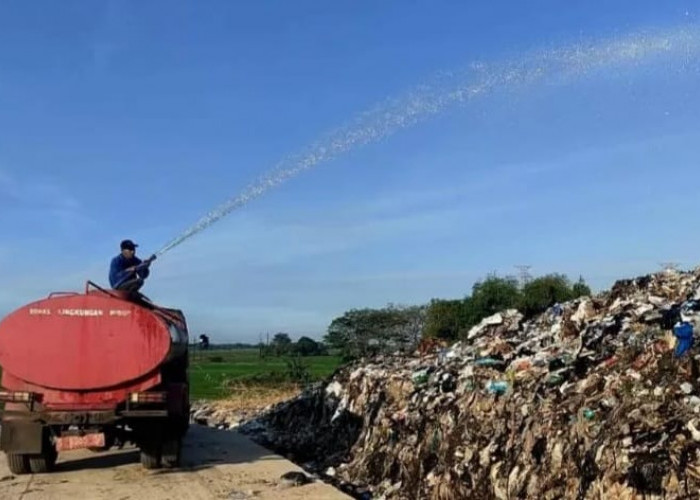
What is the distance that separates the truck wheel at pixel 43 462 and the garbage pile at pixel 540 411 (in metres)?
3.37

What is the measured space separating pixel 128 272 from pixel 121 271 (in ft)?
0.42

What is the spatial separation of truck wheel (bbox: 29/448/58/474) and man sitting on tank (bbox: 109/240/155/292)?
77.0 inches

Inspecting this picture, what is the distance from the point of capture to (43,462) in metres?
9.55

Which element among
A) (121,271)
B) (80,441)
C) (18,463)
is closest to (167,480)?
(80,441)

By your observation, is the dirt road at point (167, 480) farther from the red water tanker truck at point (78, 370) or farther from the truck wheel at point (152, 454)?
the red water tanker truck at point (78, 370)

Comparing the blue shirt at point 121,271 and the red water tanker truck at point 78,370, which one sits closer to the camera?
the red water tanker truck at point 78,370

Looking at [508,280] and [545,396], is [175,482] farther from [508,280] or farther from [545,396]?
[508,280]

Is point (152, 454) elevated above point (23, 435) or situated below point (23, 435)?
below

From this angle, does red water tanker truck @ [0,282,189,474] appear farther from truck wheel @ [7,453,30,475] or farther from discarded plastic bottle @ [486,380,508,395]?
discarded plastic bottle @ [486,380,508,395]

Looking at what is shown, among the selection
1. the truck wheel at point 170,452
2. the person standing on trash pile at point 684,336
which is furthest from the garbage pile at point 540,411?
the truck wheel at point 170,452

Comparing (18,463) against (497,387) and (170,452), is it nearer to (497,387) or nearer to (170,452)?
(170,452)

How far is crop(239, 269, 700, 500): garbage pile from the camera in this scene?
22.3 feet

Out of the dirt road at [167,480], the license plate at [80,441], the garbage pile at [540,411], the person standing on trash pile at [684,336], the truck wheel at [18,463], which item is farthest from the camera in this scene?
the truck wheel at [18,463]

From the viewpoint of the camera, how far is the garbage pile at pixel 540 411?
679 centimetres
